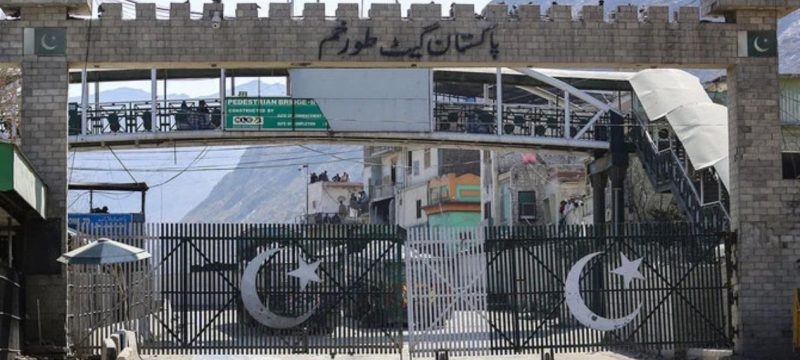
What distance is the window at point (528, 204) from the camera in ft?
217

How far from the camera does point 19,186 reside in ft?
60.3

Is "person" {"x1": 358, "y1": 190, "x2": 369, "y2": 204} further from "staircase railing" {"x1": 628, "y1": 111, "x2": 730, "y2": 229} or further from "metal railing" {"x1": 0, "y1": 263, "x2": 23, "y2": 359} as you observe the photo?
"metal railing" {"x1": 0, "y1": 263, "x2": 23, "y2": 359}

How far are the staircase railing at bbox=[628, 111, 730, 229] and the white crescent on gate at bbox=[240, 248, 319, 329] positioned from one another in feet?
43.0

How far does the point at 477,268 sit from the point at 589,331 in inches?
90.3

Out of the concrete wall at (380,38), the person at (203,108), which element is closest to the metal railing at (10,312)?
the concrete wall at (380,38)

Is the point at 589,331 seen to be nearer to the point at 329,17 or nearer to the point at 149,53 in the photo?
the point at 329,17

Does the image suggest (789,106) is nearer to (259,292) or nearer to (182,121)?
(182,121)

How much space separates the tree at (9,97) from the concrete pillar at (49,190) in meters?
14.4

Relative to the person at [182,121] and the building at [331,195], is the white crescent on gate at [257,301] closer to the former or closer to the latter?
the person at [182,121]

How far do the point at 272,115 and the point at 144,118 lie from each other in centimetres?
463

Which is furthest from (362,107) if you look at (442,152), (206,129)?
(442,152)

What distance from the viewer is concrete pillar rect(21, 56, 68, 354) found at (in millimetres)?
20516

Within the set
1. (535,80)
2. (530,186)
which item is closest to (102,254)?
(535,80)

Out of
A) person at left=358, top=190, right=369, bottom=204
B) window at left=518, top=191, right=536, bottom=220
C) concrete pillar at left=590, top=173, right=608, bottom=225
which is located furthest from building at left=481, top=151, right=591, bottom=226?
person at left=358, top=190, right=369, bottom=204
